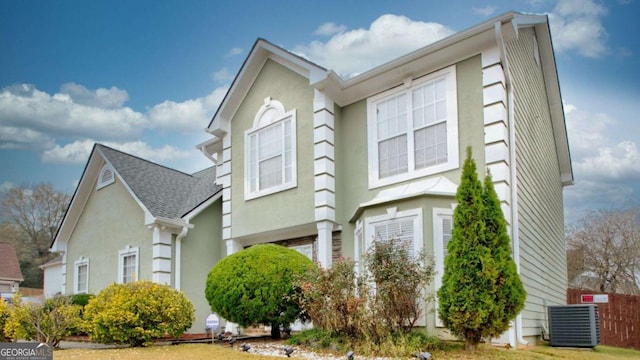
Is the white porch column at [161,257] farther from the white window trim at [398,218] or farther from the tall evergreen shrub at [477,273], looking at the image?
the tall evergreen shrub at [477,273]

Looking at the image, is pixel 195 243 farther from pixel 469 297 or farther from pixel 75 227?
pixel 469 297

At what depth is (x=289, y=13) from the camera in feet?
53.1

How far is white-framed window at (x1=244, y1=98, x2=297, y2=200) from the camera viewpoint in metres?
13.1

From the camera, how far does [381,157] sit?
11828 mm

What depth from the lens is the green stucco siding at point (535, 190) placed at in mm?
10820

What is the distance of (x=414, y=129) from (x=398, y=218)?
215cm

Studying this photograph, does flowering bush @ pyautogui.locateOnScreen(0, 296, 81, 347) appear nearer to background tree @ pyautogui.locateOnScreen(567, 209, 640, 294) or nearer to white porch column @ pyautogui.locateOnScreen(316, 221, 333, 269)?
white porch column @ pyautogui.locateOnScreen(316, 221, 333, 269)

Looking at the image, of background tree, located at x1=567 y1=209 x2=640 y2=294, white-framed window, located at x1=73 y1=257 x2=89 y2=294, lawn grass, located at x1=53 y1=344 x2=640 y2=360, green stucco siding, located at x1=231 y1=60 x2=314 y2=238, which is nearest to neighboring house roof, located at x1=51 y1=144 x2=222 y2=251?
white-framed window, located at x1=73 y1=257 x2=89 y2=294

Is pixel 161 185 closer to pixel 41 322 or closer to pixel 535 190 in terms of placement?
pixel 41 322

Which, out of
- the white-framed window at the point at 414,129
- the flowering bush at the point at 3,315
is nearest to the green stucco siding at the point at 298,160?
the white-framed window at the point at 414,129

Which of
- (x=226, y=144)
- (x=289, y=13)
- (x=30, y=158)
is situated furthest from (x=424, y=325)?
(x=30, y=158)

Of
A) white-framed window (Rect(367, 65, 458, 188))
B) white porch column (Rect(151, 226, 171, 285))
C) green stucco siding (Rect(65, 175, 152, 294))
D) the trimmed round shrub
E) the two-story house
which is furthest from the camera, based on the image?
green stucco siding (Rect(65, 175, 152, 294))

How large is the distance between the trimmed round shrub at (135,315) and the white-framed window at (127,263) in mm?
5474

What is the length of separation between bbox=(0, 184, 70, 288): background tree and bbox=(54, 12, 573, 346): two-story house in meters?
19.8
